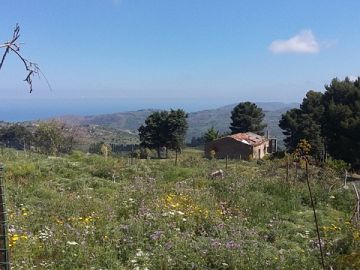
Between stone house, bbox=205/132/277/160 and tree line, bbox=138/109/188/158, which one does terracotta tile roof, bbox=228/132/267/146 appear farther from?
tree line, bbox=138/109/188/158

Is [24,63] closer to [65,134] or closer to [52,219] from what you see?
[52,219]

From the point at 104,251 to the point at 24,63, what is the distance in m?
4.34

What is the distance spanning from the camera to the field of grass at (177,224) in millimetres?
5977

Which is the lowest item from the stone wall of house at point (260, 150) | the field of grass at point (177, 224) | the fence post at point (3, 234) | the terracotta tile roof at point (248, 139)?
the stone wall of house at point (260, 150)

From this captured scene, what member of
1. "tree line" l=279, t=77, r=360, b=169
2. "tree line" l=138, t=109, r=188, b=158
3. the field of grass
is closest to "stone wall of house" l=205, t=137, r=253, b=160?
"tree line" l=279, t=77, r=360, b=169

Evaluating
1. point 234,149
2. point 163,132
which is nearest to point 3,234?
point 234,149

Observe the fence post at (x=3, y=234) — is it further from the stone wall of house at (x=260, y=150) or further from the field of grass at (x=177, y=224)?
the stone wall of house at (x=260, y=150)

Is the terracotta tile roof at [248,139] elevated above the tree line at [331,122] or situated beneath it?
situated beneath

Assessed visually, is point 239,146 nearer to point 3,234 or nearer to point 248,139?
point 248,139

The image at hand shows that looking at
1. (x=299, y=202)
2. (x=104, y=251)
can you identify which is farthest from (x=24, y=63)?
(x=299, y=202)

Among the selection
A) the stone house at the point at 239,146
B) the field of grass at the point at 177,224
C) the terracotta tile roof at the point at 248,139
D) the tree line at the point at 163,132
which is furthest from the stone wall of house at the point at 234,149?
the field of grass at the point at 177,224

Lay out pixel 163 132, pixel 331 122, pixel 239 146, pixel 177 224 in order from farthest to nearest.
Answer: pixel 163 132
pixel 239 146
pixel 331 122
pixel 177 224

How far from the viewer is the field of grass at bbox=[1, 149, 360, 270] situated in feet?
19.6

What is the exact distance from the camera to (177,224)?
7523 mm
